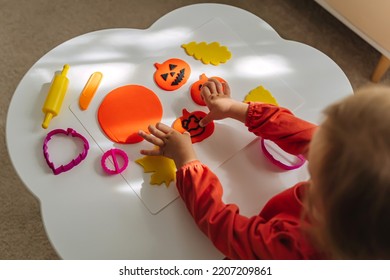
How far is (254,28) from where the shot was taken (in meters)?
0.93

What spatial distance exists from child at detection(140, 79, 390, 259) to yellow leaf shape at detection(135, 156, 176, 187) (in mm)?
19

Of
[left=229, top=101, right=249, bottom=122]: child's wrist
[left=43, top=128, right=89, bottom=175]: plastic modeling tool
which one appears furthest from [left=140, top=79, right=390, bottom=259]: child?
[left=43, top=128, right=89, bottom=175]: plastic modeling tool

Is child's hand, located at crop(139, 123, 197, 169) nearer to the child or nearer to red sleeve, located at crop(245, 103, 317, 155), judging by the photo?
the child

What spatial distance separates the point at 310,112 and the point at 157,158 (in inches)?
12.2

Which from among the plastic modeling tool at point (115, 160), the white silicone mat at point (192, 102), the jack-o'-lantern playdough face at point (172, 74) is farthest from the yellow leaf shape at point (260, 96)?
the plastic modeling tool at point (115, 160)

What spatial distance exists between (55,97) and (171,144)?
233 mm

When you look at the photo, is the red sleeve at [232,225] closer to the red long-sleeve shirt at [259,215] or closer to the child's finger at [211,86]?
the red long-sleeve shirt at [259,215]

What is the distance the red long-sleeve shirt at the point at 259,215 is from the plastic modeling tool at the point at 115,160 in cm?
10

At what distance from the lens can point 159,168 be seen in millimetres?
769

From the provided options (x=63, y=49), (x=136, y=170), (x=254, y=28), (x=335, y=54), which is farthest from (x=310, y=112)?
(x=335, y=54)

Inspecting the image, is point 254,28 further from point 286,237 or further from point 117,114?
point 286,237

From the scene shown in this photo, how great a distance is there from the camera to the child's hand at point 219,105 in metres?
0.79

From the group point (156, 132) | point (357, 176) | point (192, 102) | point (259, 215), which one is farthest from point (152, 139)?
point (357, 176)

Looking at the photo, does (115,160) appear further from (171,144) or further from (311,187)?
(311,187)
